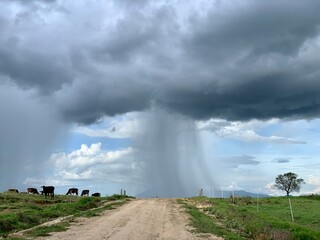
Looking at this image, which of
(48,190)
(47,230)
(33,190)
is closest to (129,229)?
(47,230)

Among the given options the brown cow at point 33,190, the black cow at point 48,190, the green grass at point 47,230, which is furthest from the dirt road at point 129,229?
the brown cow at point 33,190

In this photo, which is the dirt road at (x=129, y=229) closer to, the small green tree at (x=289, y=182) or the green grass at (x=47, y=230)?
the green grass at (x=47, y=230)

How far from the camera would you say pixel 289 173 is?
145125 millimetres

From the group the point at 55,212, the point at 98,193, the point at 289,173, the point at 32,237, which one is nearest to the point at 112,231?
the point at 32,237

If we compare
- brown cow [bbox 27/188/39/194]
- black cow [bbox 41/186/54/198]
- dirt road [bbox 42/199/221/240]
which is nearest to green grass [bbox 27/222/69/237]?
dirt road [bbox 42/199/221/240]

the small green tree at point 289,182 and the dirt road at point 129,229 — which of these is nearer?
the dirt road at point 129,229

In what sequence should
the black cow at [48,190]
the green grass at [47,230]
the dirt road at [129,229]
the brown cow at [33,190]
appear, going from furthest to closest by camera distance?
the brown cow at [33,190] → the black cow at [48,190] → the green grass at [47,230] → the dirt road at [129,229]

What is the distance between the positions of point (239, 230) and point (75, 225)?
11.9m

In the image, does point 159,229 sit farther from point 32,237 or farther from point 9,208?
point 9,208

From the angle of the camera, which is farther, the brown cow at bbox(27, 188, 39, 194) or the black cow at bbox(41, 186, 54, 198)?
the brown cow at bbox(27, 188, 39, 194)

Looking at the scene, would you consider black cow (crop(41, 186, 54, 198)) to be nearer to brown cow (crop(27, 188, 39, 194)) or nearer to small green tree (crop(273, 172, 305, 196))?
brown cow (crop(27, 188, 39, 194))

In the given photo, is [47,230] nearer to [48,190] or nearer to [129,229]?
[129,229]

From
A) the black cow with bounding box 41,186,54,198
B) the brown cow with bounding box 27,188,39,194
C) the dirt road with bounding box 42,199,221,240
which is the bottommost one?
the dirt road with bounding box 42,199,221,240

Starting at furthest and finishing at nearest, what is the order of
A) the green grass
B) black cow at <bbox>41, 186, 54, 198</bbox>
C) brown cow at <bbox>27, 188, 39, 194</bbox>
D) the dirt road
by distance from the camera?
brown cow at <bbox>27, 188, 39, 194</bbox> < black cow at <bbox>41, 186, 54, 198</bbox> < the green grass < the dirt road
